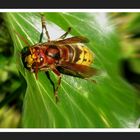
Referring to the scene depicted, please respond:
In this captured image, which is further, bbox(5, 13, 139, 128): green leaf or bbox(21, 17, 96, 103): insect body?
bbox(21, 17, 96, 103): insect body

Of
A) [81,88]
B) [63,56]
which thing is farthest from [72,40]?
[81,88]

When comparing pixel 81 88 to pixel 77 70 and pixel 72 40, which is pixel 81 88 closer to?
pixel 77 70

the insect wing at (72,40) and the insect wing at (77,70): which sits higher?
the insect wing at (72,40)

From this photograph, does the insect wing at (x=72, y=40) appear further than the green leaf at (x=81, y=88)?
Yes

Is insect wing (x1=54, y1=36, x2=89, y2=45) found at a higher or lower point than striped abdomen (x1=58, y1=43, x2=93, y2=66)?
higher
